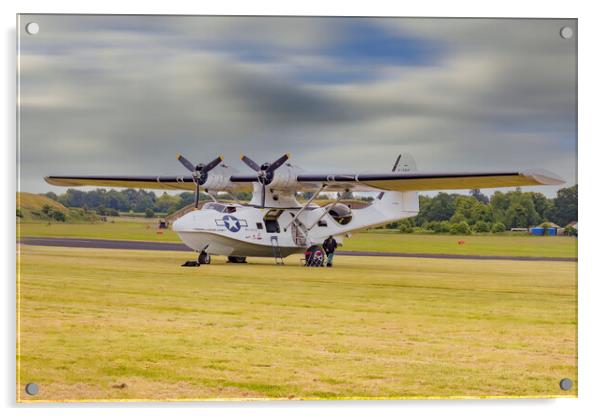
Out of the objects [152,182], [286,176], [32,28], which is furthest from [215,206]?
[32,28]

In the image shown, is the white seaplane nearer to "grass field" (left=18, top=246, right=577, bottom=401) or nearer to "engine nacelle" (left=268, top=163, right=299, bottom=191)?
"engine nacelle" (left=268, top=163, right=299, bottom=191)

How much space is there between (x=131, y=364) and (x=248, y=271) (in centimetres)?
1177

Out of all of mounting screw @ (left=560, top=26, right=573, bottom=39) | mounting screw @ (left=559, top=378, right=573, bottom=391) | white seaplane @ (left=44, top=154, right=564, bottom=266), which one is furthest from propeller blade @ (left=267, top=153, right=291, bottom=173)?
mounting screw @ (left=559, top=378, right=573, bottom=391)

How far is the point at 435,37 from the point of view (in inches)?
453

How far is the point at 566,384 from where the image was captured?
1035cm

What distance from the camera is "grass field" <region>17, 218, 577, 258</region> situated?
14.3 m

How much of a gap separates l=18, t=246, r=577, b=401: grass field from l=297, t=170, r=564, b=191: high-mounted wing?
240 centimetres

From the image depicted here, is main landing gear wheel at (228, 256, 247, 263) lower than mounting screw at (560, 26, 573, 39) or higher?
lower

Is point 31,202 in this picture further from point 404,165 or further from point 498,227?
point 498,227

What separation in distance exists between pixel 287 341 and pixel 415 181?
11.9 m

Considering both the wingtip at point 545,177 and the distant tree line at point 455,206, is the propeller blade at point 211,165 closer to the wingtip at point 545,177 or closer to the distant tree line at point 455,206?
the distant tree line at point 455,206

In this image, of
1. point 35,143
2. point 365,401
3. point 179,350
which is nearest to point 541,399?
point 365,401

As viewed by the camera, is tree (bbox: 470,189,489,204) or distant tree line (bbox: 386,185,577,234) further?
tree (bbox: 470,189,489,204)
